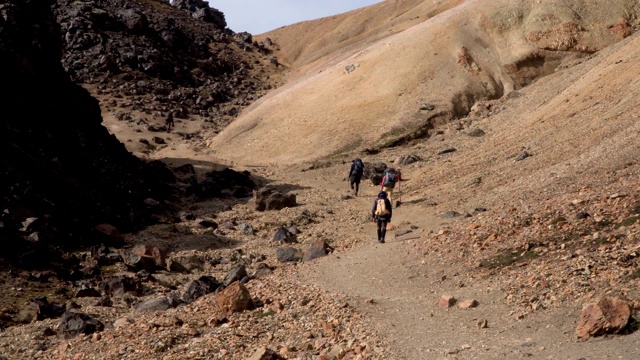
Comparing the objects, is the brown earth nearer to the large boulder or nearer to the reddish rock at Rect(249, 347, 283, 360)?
the large boulder

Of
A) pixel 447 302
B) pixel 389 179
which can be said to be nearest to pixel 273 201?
pixel 389 179

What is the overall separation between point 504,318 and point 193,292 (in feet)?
34.4

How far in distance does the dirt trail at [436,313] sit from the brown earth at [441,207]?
0.18ft

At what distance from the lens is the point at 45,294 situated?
2436 centimetres

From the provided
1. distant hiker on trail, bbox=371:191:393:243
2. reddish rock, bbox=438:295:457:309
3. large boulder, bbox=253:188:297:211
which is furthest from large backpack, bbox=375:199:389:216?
large boulder, bbox=253:188:297:211

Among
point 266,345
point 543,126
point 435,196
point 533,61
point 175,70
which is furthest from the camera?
point 175,70

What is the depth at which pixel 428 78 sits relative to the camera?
177 feet

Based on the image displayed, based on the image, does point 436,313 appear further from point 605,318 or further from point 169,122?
point 169,122

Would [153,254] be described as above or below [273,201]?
above

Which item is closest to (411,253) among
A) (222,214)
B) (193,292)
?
(193,292)

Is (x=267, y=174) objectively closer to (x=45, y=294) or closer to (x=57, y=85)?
(x=57, y=85)

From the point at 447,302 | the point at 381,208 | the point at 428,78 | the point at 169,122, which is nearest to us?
the point at 447,302

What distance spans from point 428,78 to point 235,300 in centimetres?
3790

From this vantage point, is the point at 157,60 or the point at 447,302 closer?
the point at 447,302
